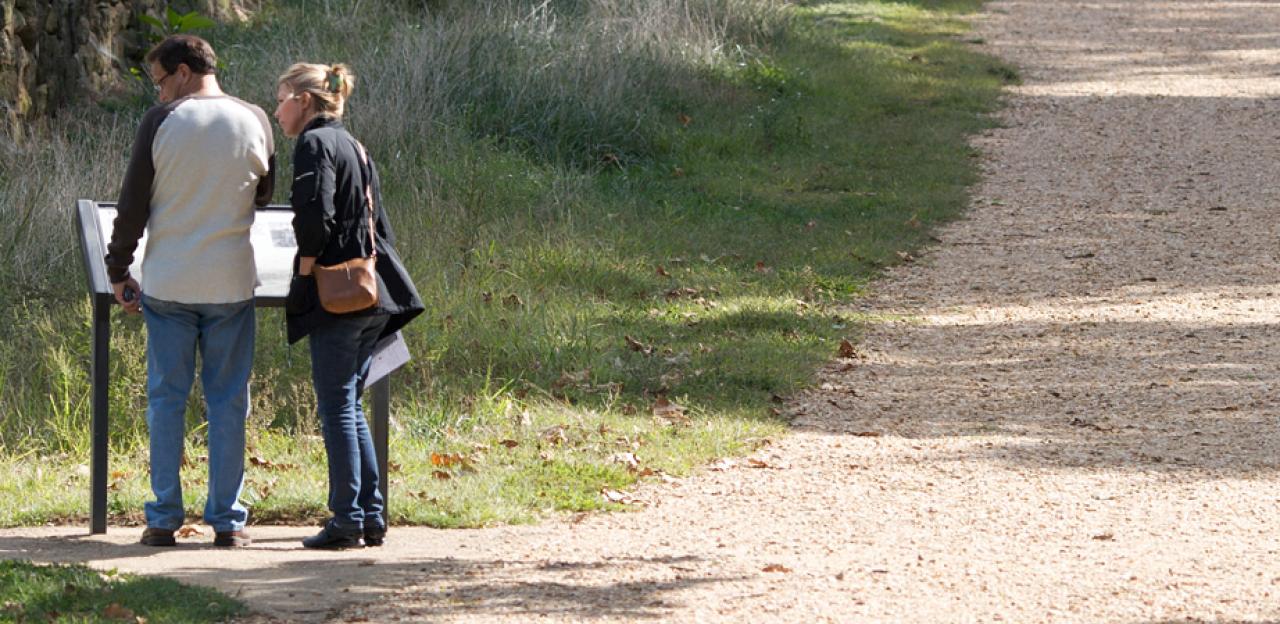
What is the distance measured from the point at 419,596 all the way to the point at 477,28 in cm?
1073

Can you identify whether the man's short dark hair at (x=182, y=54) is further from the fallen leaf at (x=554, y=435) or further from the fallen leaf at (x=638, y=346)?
the fallen leaf at (x=638, y=346)

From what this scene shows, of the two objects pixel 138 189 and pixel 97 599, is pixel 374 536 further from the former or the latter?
pixel 138 189

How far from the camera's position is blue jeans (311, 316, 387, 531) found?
18.4ft

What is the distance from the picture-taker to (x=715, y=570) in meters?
5.52

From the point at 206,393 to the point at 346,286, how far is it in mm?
739

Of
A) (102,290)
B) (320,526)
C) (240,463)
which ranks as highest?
(102,290)

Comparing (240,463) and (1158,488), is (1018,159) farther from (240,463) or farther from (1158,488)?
(240,463)

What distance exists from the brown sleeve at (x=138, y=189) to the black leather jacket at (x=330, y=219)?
476mm

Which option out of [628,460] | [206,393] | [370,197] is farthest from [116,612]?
[628,460]

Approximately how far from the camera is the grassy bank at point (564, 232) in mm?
7270

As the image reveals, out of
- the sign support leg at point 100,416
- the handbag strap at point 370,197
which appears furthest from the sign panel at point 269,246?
the handbag strap at point 370,197

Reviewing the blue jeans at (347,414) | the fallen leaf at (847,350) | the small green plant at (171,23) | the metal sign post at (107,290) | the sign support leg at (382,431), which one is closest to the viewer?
the blue jeans at (347,414)

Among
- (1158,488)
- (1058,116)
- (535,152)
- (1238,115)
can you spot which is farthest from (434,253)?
(1238,115)

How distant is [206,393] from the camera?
18.9 feet
